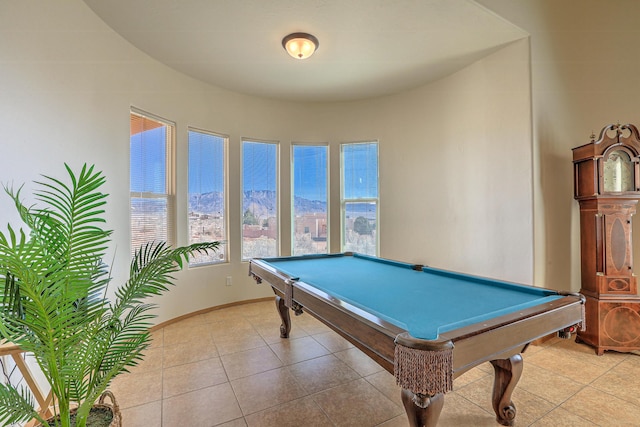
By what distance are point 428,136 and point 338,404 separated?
3379mm

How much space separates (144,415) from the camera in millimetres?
1907

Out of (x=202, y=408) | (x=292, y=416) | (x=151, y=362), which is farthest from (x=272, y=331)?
(x=292, y=416)

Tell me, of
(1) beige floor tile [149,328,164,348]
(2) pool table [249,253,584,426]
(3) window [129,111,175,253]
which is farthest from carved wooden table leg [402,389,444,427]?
(3) window [129,111,175,253]

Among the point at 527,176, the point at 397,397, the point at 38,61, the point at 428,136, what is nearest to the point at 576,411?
the point at 397,397

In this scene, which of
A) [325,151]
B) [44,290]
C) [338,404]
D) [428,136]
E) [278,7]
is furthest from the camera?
[325,151]

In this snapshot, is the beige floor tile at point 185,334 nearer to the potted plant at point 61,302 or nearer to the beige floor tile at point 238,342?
the beige floor tile at point 238,342

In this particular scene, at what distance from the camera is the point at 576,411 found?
1.88m

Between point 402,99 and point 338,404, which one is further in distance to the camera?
point 402,99

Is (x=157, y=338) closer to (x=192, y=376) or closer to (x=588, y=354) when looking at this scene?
(x=192, y=376)

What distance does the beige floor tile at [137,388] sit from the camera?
2068 millimetres

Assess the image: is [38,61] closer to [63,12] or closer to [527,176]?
[63,12]

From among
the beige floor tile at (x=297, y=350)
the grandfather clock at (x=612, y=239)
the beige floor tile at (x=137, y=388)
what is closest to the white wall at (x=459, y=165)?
the grandfather clock at (x=612, y=239)

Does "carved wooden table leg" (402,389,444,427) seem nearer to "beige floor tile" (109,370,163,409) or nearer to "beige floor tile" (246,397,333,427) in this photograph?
"beige floor tile" (246,397,333,427)

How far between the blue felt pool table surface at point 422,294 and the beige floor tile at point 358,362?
78cm
